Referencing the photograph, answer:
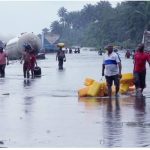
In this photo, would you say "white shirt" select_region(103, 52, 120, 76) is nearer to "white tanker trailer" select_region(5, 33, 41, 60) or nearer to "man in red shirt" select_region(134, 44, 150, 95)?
"man in red shirt" select_region(134, 44, 150, 95)

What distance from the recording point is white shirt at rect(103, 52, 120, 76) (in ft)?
70.0

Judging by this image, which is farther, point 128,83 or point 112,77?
point 128,83

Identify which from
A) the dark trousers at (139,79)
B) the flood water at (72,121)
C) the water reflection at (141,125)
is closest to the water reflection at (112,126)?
the flood water at (72,121)

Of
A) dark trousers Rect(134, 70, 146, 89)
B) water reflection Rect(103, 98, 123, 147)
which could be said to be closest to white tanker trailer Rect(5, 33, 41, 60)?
dark trousers Rect(134, 70, 146, 89)

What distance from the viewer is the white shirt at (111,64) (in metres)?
21.3

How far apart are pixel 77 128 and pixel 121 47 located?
455 ft

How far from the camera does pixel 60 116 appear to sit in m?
15.7

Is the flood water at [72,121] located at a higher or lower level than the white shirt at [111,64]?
lower

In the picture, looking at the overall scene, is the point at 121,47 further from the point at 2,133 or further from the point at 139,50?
the point at 2,133

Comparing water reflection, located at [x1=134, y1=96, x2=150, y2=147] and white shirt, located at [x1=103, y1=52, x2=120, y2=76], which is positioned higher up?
white shirt, located at [x1=103, y1=52, x2=120, y2=76]

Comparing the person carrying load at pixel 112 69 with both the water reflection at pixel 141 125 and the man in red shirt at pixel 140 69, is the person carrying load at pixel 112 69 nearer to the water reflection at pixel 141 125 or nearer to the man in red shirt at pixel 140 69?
the man in red shirt at pixel 140 69

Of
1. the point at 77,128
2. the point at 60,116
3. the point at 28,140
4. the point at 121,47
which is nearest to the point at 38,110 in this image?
the point at 60,116

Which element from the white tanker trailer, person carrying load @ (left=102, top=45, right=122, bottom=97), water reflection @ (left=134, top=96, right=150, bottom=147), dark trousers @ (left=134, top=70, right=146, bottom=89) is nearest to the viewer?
water reflection @ (left=134, top=96, right=150, bottom=147)

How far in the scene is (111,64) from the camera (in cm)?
2131
